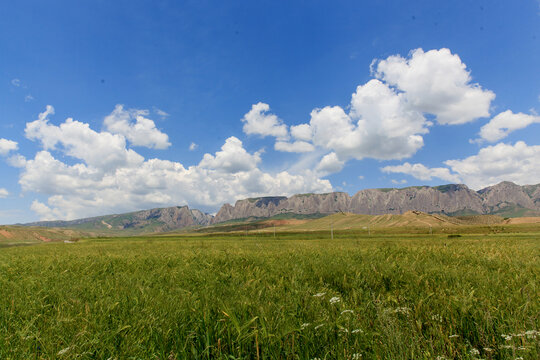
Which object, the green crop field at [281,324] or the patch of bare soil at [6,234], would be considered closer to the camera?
the green crop field at [281,324]

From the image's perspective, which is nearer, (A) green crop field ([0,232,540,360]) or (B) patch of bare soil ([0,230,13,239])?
(A) green crop field ([0,232,540,360])

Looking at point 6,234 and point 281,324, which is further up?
point 281,324

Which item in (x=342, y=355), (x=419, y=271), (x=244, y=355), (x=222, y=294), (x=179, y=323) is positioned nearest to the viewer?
(x=342, y=355)

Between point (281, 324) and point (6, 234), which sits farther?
point (6, 234)

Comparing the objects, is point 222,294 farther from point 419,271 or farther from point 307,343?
point 419,271

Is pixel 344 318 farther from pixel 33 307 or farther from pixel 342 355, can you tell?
pixel 33 307

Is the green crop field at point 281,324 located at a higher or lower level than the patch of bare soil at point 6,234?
higher

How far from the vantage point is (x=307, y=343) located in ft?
8.91

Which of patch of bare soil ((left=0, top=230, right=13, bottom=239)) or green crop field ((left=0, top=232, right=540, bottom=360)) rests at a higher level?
green crop field ((left=0, top=232, right=540, bottom=360))

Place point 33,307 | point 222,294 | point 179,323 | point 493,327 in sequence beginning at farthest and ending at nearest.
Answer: point 222,294, point 33,307, point 179,323, point 493,327

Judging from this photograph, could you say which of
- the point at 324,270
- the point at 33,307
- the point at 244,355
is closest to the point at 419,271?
the point at 324,270

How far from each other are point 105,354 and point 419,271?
655 cm

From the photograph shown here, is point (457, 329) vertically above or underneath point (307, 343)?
underneath

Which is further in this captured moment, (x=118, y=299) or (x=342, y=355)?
(x=118, y=299)
